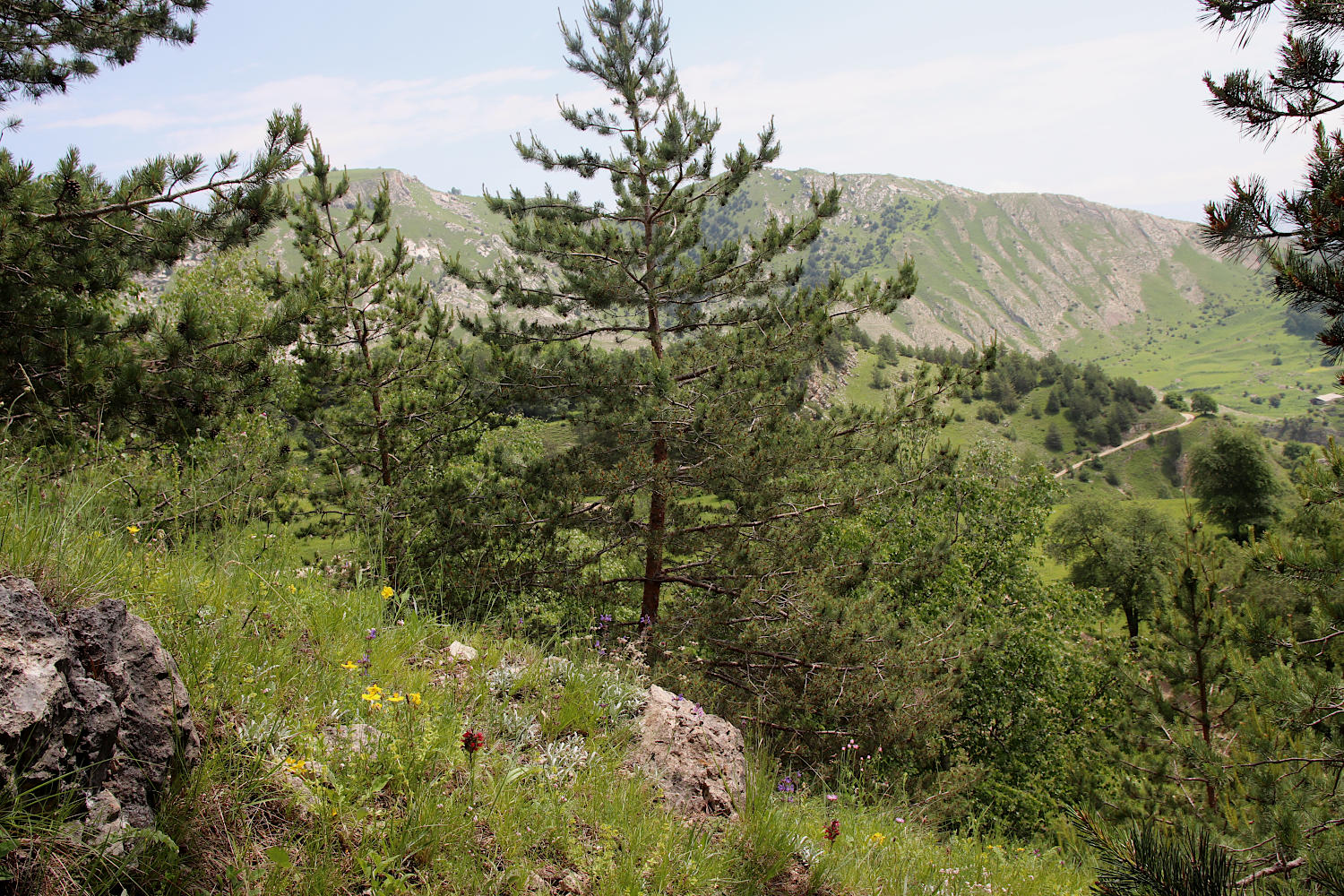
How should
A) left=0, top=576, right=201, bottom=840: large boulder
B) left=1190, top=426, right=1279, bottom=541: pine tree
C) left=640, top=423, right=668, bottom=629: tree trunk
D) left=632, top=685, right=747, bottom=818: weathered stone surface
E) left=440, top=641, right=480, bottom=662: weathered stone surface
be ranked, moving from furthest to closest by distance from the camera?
left=1190, top=426, right=1279, bottom=541: pine tree
left=640, top=423, right=668, bottom=629: tree trunk
left=440, top=641, right=480, bottom=662: weathered stone surface
left=632, top=685, right=747, bottom=818: weathered stone surface
left=0, top=576, right=201, bottom=840: large boulder

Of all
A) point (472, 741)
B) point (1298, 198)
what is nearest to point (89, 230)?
point (472, 741)

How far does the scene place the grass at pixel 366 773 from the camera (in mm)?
2104

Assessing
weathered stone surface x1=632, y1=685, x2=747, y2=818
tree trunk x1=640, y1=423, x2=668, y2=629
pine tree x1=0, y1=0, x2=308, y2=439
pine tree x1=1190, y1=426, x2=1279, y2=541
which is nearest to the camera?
weathered stone surface x1=632, y1=685, x2=747, y2=818

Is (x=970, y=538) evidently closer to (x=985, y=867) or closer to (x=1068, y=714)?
(x=1068, y=714)

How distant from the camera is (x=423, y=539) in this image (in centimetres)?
1125

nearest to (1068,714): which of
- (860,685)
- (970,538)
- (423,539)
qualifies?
(970,538)

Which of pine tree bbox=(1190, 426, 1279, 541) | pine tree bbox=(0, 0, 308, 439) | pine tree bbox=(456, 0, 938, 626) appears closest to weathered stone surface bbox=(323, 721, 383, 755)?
pine tree bbox=(0, 0, 308, 439)

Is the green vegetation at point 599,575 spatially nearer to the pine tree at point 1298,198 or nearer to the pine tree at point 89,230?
the pine tree at point 89,230

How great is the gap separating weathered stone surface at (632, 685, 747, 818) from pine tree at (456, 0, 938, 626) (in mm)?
7019

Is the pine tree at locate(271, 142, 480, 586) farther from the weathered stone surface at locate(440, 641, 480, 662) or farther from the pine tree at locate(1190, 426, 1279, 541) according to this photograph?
the pine tree at locate(1190, 426, 1279, 541)

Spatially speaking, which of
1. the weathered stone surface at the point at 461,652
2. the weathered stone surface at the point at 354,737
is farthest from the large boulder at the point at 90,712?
the weathered stone surface at the point at 461,652

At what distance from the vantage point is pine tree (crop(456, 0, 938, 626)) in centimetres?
1141

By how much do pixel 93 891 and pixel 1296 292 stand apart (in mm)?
6748

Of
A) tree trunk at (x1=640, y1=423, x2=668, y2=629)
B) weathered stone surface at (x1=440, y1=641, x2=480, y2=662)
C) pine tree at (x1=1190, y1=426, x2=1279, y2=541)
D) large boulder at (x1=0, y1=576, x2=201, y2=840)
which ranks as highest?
large boulder at (x1=0, y1=576, x2=201, y2=840)
